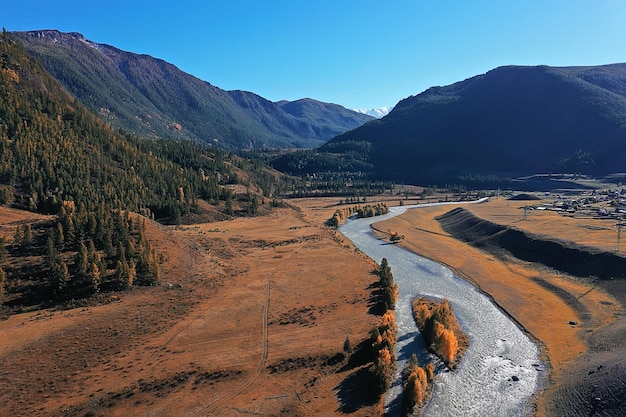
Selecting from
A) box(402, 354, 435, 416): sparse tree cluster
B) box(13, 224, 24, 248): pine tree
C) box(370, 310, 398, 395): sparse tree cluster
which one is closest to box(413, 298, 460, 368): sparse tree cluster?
box(370, 310, 398, 395): sparse tree cluster

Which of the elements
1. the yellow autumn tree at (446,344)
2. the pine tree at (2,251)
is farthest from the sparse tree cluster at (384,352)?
the pine tree at (2,251)

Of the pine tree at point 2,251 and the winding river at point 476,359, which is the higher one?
the pine tree at point 2,251

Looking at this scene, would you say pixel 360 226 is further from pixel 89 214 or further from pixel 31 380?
pixel 31 380

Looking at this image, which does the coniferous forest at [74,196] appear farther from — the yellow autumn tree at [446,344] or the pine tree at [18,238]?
the yellow autumn tree at [446,344]

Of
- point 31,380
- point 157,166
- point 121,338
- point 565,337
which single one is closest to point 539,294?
point 565,337

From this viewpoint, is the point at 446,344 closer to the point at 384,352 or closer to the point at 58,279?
the point at 384,352

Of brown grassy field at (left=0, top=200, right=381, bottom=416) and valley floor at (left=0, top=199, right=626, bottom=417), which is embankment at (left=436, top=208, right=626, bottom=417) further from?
brown grassy field at (left=0, top=200, right=381, bottom=416)
